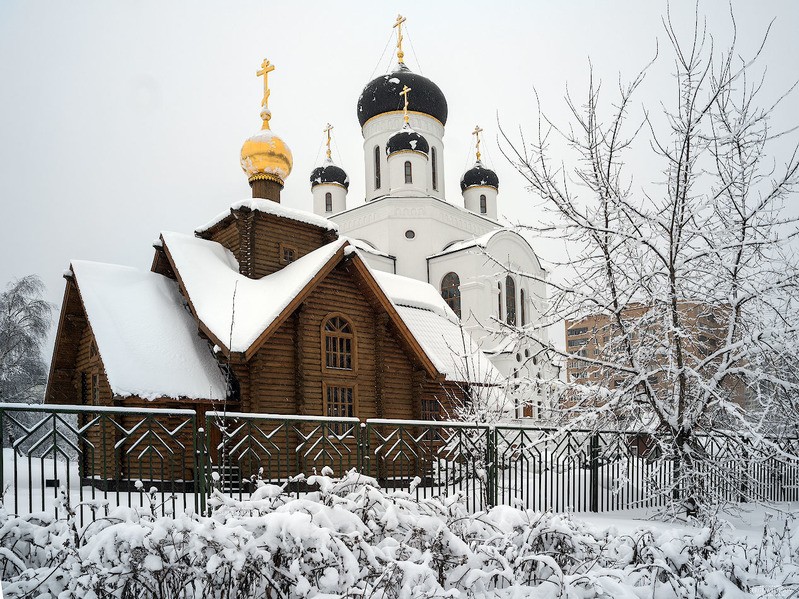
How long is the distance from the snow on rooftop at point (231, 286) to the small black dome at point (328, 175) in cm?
1879

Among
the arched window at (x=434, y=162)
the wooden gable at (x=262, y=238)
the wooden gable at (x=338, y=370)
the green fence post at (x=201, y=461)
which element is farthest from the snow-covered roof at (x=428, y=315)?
the arched window at (x=434, y=162)

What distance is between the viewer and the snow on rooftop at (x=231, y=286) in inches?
442

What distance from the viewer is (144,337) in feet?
37.2

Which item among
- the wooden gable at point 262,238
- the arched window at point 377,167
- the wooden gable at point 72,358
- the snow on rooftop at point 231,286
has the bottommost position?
the wooden gable at point 72,358

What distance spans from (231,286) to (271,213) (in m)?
2.13

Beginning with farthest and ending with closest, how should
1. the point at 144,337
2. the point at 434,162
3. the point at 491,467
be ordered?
the point at 434,162, the point at 144,337, the point at 491,467

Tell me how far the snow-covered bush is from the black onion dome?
27385mm

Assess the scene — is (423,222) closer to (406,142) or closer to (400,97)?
(406,142)

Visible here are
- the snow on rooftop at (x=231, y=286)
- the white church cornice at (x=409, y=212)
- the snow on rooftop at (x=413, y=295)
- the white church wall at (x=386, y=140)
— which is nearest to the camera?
the snow on rooftop at (x=231, y=286)

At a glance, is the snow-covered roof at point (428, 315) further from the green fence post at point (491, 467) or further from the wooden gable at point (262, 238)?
the green fence post at point (491, 467)

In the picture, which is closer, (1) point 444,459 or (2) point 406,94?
(1) point 444,459

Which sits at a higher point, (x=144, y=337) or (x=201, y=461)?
(x=144, y=337)

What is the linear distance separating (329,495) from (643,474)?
4767 millimetres

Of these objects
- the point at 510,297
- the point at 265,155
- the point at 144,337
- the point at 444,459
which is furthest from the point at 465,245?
the point at 444,459
